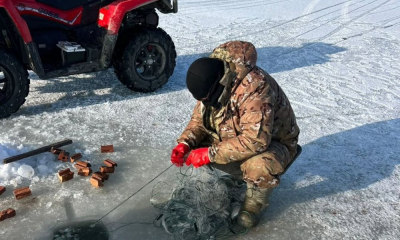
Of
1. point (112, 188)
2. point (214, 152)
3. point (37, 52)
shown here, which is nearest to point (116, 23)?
point (37, 52)

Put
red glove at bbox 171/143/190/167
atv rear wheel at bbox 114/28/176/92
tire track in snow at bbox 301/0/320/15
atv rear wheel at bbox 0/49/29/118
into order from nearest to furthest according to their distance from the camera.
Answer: red glove at bbox 171/143/190/167 → atv rear wheel at bbox 0/49/29/118 → atv rear wheel at bbox 114/28/176/92 → tire track in snow at bbox 301/0/320/15

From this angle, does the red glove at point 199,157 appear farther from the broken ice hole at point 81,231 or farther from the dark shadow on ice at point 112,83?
the dark shadow on ice at point 112,83

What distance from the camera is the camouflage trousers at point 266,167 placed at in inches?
111

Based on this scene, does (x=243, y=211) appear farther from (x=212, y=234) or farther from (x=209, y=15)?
(x=209, y=15)

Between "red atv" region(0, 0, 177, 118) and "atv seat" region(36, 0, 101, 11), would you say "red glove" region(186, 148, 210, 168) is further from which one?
"atv seat" region(36, 0, 101, 11)

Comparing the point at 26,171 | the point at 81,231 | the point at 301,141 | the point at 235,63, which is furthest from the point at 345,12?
the point at 81,231

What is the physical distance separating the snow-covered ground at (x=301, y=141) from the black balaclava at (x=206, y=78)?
104 cm

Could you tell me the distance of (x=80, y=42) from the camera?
16.6ft

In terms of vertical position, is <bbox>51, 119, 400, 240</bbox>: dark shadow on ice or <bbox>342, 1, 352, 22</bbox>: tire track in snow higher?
<bbox>51, 119, 400, 240</bbox>: dark shadow on ice

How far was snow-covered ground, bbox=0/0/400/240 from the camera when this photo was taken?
3.10 m

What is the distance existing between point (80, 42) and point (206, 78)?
292 cm

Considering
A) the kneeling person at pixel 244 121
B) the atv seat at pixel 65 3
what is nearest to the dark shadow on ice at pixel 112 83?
the atv seat at pixel 65 3

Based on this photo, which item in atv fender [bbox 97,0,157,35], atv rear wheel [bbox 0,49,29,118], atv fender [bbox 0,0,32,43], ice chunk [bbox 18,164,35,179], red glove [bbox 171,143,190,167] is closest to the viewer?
red glove [bbox 171,143,190,167]

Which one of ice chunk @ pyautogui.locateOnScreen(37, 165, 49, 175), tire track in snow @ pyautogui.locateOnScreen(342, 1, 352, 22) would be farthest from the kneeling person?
tire track in snow @ pyautogui.locateOnScreen(342, 1, 352, 22)
